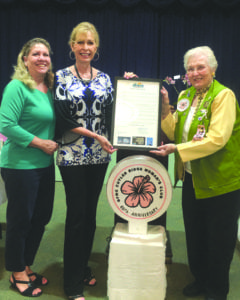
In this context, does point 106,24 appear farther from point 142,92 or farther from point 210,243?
point 210,243

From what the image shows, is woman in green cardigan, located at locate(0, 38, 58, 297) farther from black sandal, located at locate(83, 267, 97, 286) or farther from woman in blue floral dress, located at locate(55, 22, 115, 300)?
black sandal, located at locate(83, 267, 97, 286)

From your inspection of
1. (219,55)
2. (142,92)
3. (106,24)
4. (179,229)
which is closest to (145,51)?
(106,24)

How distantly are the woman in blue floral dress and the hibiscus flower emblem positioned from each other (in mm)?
202

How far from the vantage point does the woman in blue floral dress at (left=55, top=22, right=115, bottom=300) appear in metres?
1.66

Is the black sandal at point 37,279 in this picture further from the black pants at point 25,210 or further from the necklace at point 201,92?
the necklace at point 201,92

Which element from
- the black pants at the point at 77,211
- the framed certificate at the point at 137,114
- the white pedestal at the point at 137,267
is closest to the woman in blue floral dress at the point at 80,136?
the black pants at the point at 77,211

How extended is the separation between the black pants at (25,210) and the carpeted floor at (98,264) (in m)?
0.22

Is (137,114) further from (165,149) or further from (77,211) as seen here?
(77,211)

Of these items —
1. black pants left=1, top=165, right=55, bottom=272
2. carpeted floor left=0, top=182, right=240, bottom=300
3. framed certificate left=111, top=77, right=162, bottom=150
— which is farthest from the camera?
carpeted floor left=0, top=182, right=240, bottom=300

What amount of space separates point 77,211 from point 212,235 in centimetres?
79

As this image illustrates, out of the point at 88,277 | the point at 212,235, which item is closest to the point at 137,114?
the point at 212,235

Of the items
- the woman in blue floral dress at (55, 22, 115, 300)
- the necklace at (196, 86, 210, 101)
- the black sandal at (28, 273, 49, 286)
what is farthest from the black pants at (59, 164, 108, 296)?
the necklace at (196, 86, 210, 101)

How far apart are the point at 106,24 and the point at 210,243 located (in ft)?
16.5

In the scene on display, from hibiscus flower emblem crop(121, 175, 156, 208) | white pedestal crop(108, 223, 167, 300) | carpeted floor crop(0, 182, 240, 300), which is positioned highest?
hibiscus flower emblem crop(121, 175, 156, 208)
